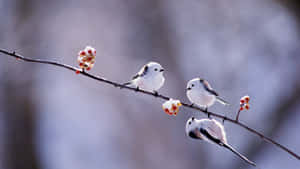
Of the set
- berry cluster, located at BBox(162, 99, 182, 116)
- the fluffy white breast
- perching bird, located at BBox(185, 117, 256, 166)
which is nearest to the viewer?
berry cluster, located at BBox(162, 99, 182, 116)

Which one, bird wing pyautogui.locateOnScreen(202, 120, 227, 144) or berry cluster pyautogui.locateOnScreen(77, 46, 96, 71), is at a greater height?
bird wing pyautogui.locateOnScreen(202, 120, 227, 144)

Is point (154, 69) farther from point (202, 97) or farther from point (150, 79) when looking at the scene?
point (202, 97)

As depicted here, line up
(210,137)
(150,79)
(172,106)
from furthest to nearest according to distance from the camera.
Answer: (150,79) → (210,137) → (172,106)

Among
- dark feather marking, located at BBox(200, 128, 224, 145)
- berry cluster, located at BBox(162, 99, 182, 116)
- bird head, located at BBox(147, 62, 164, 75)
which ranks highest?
bird head, located at BBox(147, 62, 164, 75)

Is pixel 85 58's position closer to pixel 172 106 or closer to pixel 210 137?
pixel 172 106

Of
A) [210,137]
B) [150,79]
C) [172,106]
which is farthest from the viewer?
[150,79]

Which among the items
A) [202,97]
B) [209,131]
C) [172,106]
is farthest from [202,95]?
[172,106]

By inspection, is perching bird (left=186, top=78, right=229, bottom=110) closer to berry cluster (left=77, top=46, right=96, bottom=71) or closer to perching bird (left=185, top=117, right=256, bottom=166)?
perching bird (left=185, top=117, right=256, bottom=166)

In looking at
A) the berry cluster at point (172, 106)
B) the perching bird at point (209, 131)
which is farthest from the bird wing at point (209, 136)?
the berry cluster at point (172, 106)

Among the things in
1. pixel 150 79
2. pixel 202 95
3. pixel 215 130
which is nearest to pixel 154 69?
pixel 150 79

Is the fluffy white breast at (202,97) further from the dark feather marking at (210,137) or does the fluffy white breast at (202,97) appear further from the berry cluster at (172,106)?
the berry cluster at (172,106)

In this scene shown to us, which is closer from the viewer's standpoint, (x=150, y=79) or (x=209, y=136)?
(x=209, y=136)

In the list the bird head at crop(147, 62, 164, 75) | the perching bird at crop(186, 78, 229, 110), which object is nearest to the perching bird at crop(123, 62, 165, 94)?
the bird head at crop(147, 62, 164, 75)

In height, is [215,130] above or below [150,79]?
below
